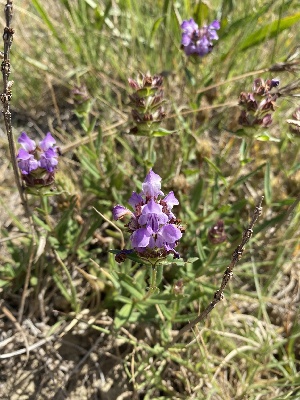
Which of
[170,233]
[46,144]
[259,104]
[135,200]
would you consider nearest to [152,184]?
[135,200]

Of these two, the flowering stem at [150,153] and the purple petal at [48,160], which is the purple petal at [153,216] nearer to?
the purple petal at [48,160]

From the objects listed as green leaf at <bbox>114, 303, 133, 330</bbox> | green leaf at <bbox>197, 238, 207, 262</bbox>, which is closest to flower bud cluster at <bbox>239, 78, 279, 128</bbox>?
green leaf at <bbox>197, 238, 207, 262</bbox>

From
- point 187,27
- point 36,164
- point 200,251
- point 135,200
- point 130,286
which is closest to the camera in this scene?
point 135,200

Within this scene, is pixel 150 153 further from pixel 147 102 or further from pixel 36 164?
pixel 36 164

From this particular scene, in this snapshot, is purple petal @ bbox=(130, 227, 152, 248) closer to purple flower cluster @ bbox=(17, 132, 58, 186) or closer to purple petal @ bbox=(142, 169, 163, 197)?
purple petal @ bbox=(142, 169, 163, 197)

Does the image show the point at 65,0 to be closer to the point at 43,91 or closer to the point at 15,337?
the point at 43,91

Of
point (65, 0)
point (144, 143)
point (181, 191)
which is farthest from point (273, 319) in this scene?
point (65, 0)

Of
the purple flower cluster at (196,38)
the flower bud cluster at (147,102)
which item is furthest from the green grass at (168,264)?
the flower bud cluster at (147,102)
